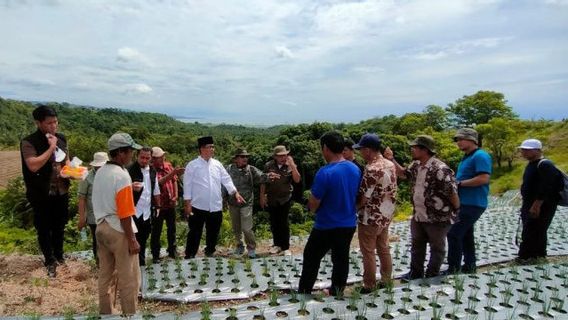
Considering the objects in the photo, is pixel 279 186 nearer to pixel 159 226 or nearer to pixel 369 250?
pixel 159 226

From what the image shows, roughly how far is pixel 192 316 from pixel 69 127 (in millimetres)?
60127

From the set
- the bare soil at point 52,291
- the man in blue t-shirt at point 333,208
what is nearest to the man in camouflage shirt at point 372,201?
the man in blue t-shirt at point 333,208

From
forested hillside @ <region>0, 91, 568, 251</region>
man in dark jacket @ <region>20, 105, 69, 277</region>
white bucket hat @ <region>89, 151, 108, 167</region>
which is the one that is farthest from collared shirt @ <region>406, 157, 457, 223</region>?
forested hillside @ <region>0, 91, 568, 251</region>

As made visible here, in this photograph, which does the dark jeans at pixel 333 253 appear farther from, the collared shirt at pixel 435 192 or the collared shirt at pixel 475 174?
the collared shirt at pixel 475 174

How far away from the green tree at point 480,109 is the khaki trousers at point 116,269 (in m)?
52.7

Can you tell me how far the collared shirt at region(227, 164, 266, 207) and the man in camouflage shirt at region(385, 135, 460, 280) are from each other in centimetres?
260

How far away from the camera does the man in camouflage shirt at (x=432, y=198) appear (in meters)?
4.38

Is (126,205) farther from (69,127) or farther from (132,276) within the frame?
(69,127)

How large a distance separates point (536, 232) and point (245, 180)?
4157 mm

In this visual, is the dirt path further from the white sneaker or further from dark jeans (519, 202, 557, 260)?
dark jeans (519, 202, 557, 260)

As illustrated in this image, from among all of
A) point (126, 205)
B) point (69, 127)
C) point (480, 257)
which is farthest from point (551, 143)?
point (69, 127)

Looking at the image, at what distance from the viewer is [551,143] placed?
107 ft

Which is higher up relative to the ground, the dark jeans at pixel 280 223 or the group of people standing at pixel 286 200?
the group of people standing at pixel 286 200

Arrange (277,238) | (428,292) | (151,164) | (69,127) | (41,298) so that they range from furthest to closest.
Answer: (69,127)
(277,238)
(151,164)
(41,298)
(428,292)
